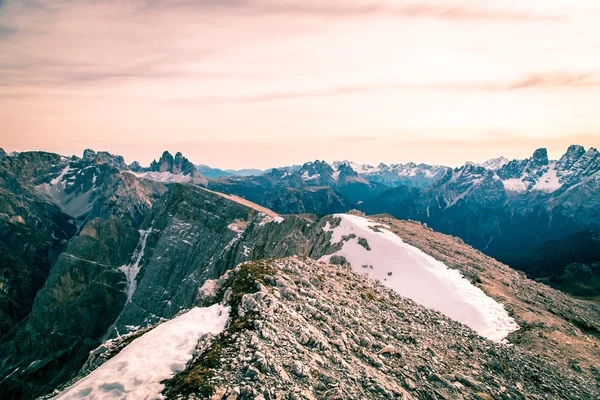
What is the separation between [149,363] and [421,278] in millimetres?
46527

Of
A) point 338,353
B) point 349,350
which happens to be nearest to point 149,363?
point 338,353

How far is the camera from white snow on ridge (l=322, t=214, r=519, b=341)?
45562mm

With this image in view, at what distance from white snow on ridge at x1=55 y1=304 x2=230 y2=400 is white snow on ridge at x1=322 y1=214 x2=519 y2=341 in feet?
111

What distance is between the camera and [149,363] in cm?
2233

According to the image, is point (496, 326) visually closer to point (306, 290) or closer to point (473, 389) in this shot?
point (473, 389)

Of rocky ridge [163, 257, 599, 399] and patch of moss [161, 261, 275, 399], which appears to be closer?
patch of moss [161, 261, 275, 399]

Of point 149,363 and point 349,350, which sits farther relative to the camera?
point 349,350

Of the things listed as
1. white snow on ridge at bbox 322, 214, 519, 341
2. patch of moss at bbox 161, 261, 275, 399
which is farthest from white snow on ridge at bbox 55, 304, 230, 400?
white snow on ridge at bbox 322, 214, 519, 341

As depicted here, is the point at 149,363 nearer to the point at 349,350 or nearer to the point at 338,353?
the point at 338,353

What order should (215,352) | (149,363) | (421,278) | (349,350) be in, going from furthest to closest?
1. (421,278)
2. (349,350)
3. (149,363)
4. (215,352)

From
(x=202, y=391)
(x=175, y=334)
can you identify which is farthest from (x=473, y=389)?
(x=175, y=334)

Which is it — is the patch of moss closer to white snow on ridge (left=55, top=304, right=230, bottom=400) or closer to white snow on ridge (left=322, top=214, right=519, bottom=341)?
white snow on ridge (left=55, top=304, right=230, bottom=400)

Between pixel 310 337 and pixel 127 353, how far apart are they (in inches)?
494

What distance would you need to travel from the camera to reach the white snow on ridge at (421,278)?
45.6 m
